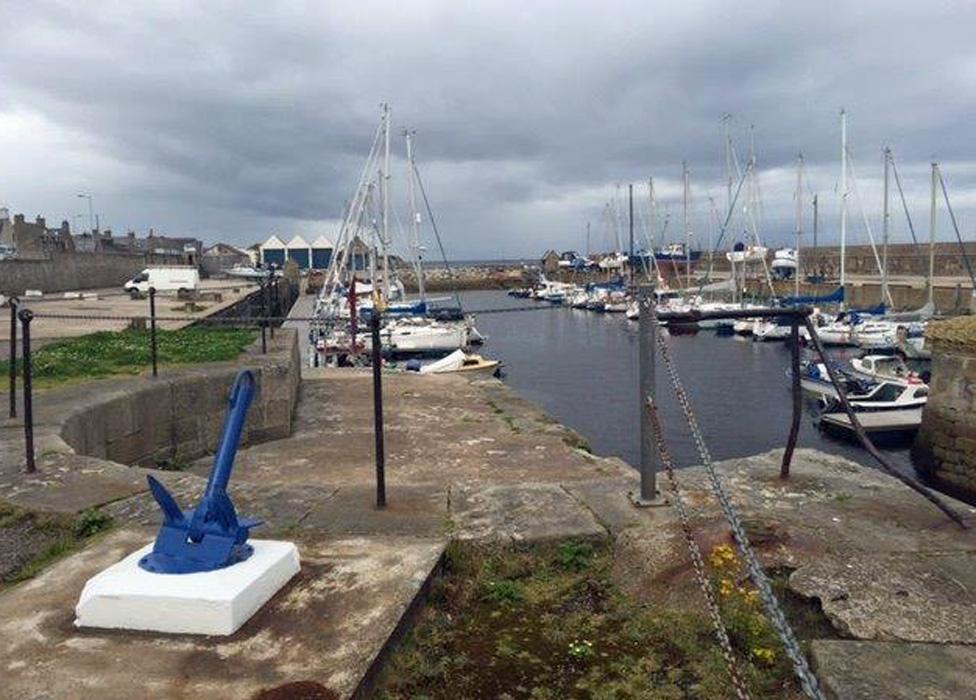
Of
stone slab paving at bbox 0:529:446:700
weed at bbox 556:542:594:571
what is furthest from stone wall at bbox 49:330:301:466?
weed at bbox 556:542:594:571

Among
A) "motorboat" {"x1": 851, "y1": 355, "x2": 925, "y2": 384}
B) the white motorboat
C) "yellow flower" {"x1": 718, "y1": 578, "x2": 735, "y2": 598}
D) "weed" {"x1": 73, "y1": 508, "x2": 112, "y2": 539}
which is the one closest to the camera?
"yellow flower" {"x1": 718, "y1": 578, "x2": 735, "y2": 598}

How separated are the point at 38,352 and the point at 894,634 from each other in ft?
38.6

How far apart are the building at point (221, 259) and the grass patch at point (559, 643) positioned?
83628 millimetres

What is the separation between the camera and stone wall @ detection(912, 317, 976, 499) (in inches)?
659

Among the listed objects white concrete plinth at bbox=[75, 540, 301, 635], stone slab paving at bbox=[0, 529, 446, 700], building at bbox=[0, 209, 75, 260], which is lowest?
stone slab paving at bbox=[0, 529, 446, 700]

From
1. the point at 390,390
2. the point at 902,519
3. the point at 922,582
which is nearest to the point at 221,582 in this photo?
the point at 922,582

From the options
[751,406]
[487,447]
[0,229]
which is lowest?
[751,406]

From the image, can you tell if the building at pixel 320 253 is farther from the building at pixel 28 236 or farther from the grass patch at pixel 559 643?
the grass patch at pixel 559 643

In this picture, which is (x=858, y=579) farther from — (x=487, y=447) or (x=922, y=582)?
(x=487, y=447)

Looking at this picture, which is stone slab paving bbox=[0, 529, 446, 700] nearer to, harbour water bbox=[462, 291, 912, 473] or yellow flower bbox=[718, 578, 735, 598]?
yellow flower bbox=[718, 578, 735, 598]

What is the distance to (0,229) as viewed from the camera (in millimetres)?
65312

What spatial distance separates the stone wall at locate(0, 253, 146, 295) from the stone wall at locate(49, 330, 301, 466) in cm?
3238

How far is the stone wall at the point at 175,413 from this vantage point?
7504mm

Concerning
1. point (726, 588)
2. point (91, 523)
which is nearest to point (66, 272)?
point (91, 523)
